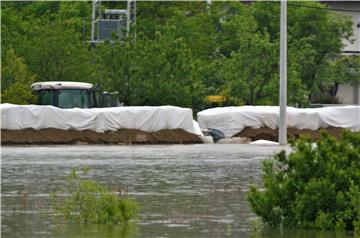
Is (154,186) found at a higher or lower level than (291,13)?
lower

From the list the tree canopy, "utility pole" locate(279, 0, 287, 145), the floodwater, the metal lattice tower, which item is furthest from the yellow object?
the floodwater

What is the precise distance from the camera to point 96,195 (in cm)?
1551

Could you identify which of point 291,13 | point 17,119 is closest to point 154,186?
point 17,119

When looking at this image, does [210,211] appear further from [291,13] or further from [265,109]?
[291,13]

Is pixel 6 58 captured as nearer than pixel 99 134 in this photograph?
No

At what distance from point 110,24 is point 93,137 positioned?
24.3 metres

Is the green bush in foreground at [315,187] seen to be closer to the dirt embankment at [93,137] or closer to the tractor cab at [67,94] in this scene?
the dirt embankment at [93,137]

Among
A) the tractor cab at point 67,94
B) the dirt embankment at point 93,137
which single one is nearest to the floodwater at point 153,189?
the dirt embankment at point 93,137

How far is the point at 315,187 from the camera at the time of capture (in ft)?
47.1

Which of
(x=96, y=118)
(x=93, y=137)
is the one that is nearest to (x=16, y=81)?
(x=96, y=118)

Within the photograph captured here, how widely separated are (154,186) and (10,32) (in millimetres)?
51778

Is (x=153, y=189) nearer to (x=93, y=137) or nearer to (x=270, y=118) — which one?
(x=93, y=137)

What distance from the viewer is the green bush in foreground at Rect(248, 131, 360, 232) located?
1435cm

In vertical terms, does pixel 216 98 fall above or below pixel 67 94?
below
